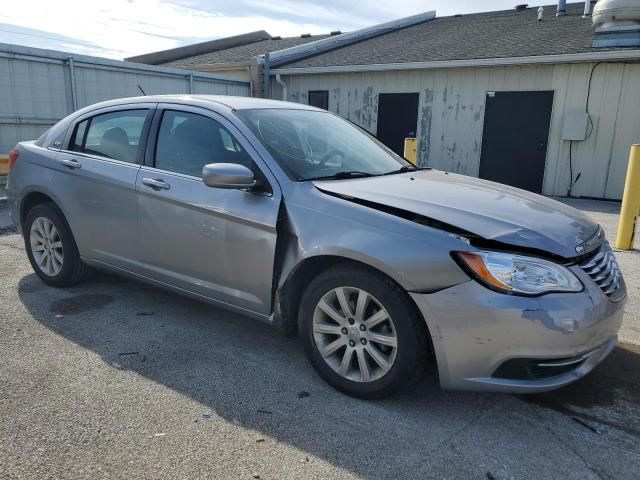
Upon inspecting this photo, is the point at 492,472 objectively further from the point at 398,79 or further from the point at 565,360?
the point at 398,79

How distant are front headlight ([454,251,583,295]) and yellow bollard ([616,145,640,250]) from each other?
14.9ft

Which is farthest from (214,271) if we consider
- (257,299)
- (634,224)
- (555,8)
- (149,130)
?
(555,8)

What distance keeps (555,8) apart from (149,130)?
15.0 m

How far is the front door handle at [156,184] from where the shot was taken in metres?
3.55

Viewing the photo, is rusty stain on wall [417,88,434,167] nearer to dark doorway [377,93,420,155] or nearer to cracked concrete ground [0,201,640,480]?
dark doorway [377,93,420,155]

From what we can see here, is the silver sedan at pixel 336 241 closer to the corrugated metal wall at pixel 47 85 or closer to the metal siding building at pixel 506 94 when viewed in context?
the corrugated metal wall at pixel 47 85

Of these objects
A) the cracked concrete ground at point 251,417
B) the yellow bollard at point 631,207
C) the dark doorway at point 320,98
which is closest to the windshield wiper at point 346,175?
the cracked concrete ground at point 251,417

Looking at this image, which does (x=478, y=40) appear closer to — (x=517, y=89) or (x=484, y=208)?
(x=517, y=89)

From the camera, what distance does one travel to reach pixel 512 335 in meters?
2.43

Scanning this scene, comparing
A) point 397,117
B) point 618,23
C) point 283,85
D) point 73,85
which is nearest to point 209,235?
point 73,85

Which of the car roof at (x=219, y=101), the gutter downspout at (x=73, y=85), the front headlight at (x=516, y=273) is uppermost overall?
the gutter downspout at (x=73, y=85)

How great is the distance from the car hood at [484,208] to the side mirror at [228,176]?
0.42 m

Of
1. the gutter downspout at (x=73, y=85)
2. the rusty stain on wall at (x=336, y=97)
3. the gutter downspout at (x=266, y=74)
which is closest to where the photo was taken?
the gutter downspout at (x=73, y=85)

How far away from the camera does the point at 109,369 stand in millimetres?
3201
